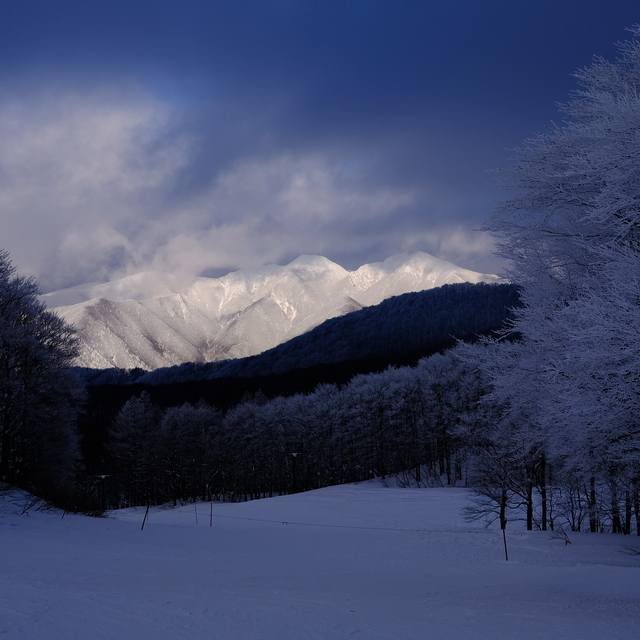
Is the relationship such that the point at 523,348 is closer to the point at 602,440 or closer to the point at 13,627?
the point at 602,440

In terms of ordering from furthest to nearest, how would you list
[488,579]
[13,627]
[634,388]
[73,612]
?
[488,579] < [634,388] < [73,612] < [13,627]

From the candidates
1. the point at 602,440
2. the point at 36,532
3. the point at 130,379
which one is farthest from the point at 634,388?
the point at 130,379

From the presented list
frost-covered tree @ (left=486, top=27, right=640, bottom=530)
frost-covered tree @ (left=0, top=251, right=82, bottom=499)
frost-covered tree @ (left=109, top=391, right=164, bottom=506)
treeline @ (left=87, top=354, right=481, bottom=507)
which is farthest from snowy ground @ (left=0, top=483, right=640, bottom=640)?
frost-covered tree @ (left=109, top=391, right=164, bottom=506)

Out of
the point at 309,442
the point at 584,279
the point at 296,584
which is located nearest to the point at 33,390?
the point at 296,584

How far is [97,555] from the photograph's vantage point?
1058cm

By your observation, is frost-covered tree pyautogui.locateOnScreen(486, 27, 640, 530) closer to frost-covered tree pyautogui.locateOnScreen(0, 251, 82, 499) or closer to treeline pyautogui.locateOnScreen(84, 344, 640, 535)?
frost-covered tree pyautogui.locateOnScreen(0, 251, 82, 499)

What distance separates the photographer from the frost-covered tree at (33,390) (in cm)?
2230

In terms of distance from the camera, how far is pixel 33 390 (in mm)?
23859

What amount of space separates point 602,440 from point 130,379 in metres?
204

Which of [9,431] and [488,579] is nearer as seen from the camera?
[488,579]

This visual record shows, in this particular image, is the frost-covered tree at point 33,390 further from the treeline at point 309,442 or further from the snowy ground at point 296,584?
the treeline at point 309,442

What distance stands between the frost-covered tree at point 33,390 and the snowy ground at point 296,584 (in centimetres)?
653

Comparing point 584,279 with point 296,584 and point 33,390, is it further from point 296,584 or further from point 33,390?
point 33,390

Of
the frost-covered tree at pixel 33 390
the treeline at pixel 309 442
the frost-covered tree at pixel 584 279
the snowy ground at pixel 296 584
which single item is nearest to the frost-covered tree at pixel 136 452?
the treeline at pixel 309 442
